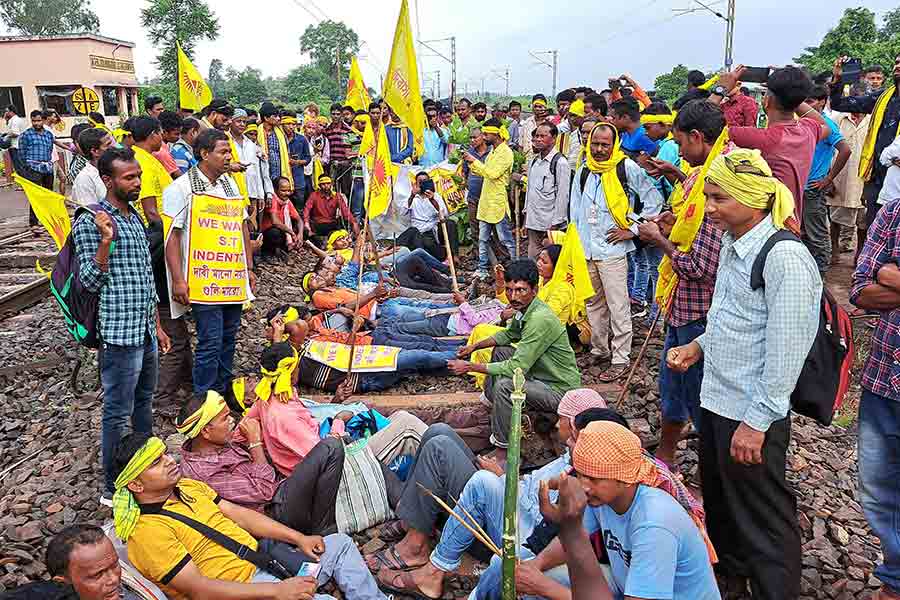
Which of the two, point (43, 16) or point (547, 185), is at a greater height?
point (43, 16)

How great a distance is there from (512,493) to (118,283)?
2966mm

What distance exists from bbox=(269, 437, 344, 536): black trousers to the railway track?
5.89m

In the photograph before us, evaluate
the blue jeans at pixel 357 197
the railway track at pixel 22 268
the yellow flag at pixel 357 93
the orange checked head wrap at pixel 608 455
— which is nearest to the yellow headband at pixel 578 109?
the blue jeans at pixel 357 197

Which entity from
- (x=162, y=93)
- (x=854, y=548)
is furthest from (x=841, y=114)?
(x=162, y=93)

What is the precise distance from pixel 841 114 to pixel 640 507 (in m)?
8.08

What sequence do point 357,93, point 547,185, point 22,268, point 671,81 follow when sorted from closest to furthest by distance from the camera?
point 547,185, point 22,268, point 357,93, point 671,81

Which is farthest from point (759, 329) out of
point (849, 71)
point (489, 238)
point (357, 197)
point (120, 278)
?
point (357, 197)

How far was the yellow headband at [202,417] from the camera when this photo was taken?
338cm

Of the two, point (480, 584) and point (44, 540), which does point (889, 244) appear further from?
point (44, 540)

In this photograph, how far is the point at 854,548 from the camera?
12.0 ft

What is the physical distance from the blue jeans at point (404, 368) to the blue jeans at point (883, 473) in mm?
3591

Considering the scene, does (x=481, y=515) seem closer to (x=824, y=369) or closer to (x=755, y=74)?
(x=824, y=369)

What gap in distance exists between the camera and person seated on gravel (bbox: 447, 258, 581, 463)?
14.1 ft

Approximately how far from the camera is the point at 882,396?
2801 mm
